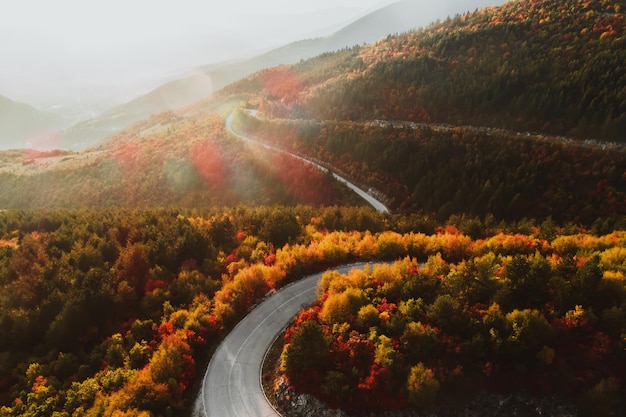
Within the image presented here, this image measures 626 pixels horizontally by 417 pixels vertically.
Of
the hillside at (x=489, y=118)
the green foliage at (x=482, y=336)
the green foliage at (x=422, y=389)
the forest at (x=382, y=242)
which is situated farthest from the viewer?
the hillside at (x=489, y=118)

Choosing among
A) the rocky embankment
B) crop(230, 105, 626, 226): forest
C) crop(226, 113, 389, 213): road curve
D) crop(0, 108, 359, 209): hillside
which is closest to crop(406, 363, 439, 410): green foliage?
the rocky embankment

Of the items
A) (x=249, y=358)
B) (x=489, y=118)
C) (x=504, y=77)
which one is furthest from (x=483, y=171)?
(x=249, y=358)

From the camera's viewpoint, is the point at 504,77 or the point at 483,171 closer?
the point at 483,171

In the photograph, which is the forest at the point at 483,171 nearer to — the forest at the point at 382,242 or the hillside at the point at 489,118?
the hillside at the point at 489,118

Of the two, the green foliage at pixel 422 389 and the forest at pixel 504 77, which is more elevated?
the forest at pixel 504 77

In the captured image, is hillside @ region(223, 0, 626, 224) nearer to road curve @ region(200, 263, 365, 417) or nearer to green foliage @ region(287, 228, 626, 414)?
green foliage @ region(287, 228, 626, 414)

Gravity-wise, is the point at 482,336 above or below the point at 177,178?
below

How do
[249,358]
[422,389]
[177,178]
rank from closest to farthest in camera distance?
[422,389] < [249,358] < [177,178]

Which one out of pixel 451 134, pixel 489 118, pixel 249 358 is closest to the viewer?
pixel 249 358

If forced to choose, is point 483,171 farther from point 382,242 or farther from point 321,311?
point 321,311

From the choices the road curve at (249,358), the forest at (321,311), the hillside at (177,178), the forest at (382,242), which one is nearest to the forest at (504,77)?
the forest at (382,242)
